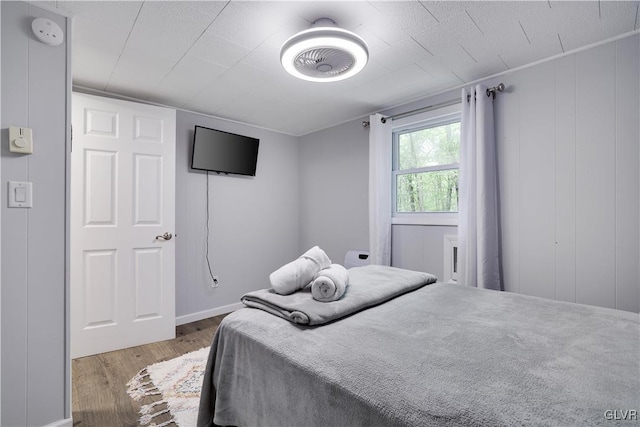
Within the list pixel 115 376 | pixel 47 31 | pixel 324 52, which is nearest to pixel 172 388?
Answer: pixel 115 376

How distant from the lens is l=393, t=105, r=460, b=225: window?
9.23 ft

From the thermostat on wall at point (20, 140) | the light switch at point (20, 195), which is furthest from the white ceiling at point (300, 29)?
the light switch at point (20, 195)

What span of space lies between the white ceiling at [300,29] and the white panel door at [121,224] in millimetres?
361

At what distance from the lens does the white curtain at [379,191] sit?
3.09 m

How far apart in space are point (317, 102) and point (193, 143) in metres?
1.45

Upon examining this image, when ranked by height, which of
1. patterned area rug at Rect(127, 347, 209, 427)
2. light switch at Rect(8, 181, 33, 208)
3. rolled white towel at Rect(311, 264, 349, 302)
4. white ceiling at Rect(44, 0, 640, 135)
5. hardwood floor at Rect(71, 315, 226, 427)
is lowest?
hardwood floor at Rect(71, 315, 226, 427)

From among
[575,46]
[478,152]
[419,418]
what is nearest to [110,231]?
[419,418]

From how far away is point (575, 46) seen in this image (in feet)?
6.63

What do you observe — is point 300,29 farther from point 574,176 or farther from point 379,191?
point 574,176

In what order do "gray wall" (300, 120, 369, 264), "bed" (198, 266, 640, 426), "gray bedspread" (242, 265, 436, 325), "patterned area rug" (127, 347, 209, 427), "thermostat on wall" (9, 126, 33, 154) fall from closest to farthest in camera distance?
"bed" (198, 266, 640, 426) < "gray bedspread" (242, 265, 436, 325) < "thermostat on wall" (9, 126, 33, 154) < "patterned area rug" (127, 347, 209, 427) < "gray wall" (300, 120, 369, 264)

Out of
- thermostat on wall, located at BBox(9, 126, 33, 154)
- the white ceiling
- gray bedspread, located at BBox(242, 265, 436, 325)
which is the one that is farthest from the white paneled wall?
thermostat on wall, located at BBox(9, 126, 33, 154)

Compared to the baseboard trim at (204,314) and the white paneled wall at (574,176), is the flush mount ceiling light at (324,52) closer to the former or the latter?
the white paneled wall at (574,176)

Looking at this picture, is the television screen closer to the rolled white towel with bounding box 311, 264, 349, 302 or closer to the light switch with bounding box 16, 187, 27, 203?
the light switch with bounding box 16, 187, 27, 203

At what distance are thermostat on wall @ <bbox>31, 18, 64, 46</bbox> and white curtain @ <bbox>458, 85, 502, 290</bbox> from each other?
109 inches
